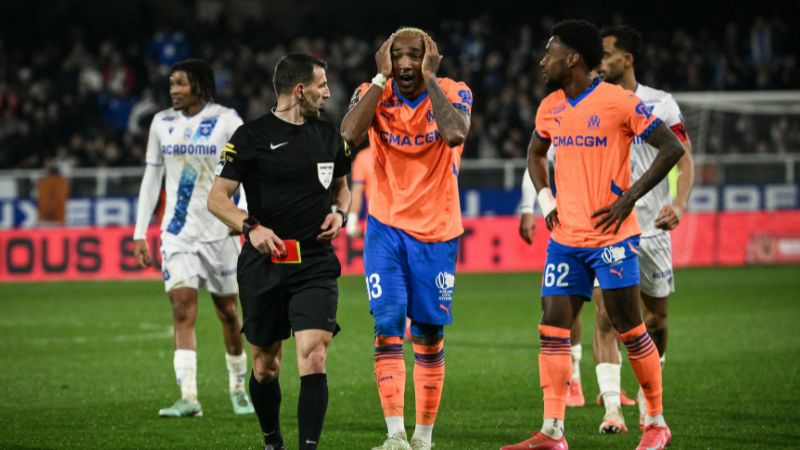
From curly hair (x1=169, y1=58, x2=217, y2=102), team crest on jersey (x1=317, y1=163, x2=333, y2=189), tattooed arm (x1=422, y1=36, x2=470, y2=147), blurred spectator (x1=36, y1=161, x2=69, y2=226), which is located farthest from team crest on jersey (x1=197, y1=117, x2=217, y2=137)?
blurred spectator (x1=36, y1=161, x2=69, y2=226)

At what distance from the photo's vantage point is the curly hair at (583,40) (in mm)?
7316

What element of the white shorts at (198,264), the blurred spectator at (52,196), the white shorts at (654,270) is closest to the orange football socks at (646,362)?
the white shorts at (654,270)

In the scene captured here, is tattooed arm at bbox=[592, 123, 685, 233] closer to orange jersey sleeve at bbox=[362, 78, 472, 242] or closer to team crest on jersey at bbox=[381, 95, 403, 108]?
orange jersey sleeve at bbox=[362, 78, 472, 242]

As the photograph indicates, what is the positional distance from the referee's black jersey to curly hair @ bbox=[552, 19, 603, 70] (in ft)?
5.10

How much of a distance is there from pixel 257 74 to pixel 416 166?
23504mm

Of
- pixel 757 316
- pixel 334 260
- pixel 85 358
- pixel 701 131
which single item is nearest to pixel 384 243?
pixel 334 260

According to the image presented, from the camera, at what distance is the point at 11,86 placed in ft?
97.1

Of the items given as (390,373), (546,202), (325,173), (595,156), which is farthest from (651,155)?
(325,173)

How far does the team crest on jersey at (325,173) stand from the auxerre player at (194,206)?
261cm

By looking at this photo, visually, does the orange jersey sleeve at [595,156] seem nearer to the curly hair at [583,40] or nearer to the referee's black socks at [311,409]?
the curly hair at [583,40]

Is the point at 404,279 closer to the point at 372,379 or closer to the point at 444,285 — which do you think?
the point at 444,285

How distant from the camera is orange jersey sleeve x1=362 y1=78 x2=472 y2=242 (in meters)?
7.32

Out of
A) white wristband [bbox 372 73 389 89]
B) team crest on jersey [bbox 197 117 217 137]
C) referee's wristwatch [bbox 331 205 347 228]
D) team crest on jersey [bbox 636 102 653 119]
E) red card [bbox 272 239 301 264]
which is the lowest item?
red card [bbox 272 239 301 264]

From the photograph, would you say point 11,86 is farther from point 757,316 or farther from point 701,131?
point 757,316
